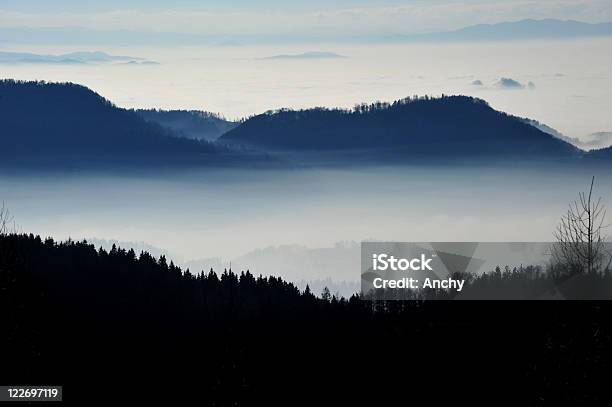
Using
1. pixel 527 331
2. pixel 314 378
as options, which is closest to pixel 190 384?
pixel 314 378

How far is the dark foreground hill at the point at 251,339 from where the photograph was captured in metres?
74.2

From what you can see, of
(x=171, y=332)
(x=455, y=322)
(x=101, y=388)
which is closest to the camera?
(x=101, y=388)

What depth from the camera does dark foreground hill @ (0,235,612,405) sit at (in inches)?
2921

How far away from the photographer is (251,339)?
95.4 meters

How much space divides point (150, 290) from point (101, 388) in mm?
29968

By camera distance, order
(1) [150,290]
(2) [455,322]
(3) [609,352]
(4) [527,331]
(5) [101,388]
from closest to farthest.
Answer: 1. (3) [609,352]
2. (4) [527,331]
3. (5) [101,388]
4. (2) [455,322]
5. (1) [150,290]

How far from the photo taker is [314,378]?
8900 cm

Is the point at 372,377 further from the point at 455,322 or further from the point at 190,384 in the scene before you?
the point at 190,384

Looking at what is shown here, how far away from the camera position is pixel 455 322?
88.4 m

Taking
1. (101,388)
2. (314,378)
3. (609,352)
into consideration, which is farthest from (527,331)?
(609,352)

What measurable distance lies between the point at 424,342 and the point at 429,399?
1296cm

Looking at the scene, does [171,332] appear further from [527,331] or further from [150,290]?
[527,331]

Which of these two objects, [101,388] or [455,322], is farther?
[455,322]

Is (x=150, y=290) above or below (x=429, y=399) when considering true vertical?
above
